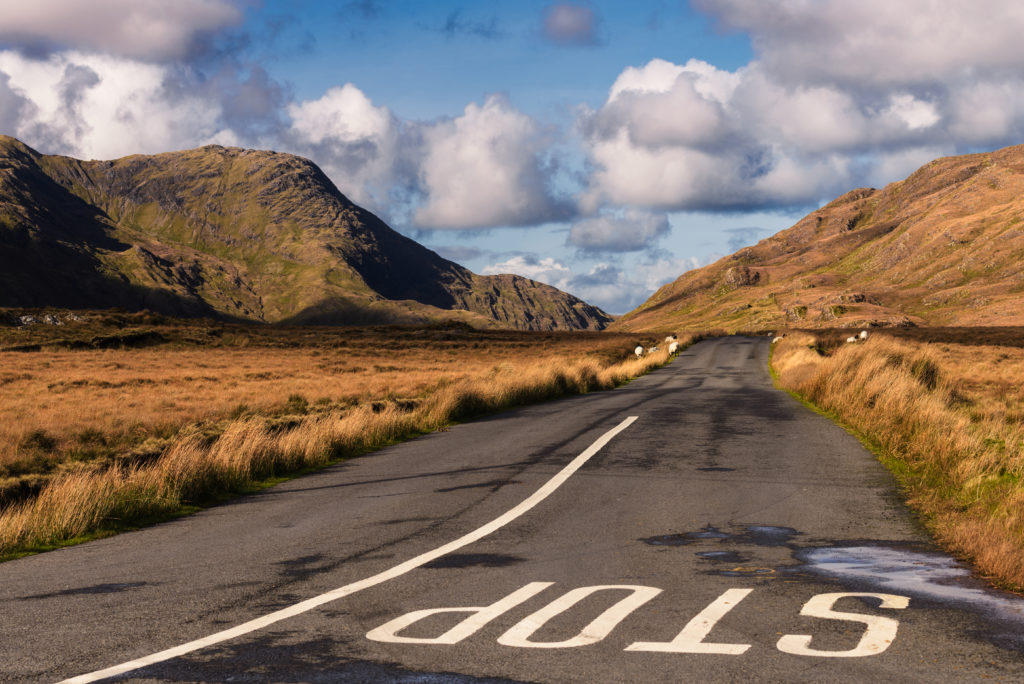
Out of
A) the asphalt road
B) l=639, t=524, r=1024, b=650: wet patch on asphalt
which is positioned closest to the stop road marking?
the asphalt road

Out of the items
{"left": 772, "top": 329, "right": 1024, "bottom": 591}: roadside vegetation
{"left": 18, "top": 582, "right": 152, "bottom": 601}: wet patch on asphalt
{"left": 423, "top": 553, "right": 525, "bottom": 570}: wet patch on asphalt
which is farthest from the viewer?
{"left": 772, "top": 329, "right": 1024, "bottom": 591}: roadside vegetation

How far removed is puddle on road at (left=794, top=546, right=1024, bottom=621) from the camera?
5.94m

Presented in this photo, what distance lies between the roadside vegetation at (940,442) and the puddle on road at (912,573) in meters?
0.25

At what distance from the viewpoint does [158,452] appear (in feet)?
58.0

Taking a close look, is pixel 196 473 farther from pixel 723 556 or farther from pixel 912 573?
pixel 912 573

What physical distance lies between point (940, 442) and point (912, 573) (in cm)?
587

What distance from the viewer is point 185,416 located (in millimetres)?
26344

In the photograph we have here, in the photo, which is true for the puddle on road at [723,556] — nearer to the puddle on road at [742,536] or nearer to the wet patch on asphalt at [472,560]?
the puddle on road at [742,536]

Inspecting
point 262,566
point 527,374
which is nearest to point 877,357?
point 527,374

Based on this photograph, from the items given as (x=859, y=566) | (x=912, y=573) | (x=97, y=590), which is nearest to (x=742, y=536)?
(x=859, y=566)

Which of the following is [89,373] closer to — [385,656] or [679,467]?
[679,467]

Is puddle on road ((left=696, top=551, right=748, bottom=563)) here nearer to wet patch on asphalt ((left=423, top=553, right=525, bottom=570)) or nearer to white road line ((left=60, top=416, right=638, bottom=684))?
wet patch on asphalt ((left=423, top=553, right=525, bottom=570))

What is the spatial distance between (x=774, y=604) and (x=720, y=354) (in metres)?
58.6

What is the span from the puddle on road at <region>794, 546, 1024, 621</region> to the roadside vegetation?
250 millimetres
